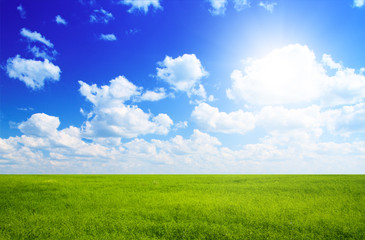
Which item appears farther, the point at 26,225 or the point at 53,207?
the point at 53,207

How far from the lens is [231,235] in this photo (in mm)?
11156

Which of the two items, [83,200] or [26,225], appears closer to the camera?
[26,225]

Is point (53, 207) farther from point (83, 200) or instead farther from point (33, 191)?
point (33, 191)

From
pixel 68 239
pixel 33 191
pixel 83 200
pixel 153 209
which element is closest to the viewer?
pixel 68 239

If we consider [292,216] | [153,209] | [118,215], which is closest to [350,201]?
[292,216]

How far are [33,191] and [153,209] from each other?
14.0 meters

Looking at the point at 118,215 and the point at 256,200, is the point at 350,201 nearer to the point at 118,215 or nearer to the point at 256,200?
the point at 256,200

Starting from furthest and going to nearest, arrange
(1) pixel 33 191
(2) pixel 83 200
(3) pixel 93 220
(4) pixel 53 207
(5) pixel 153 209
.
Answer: (1) pixel 33 191, (2) pixel 83 200, (4) pixel 53 207, (5) pixel 153 209, (3) pixel 93 220

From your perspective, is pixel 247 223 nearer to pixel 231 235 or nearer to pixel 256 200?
pixel 231 235

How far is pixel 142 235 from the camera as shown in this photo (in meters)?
11.4

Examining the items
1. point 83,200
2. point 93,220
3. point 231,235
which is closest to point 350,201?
point 231,235

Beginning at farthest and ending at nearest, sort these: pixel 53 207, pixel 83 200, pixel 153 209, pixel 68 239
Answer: pixel 83 200, pixel 53 207, pixel 153 209, pixel 68 239

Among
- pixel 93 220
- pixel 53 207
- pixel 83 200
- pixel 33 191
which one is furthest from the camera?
pixel 33 191

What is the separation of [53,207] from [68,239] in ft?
22.1
